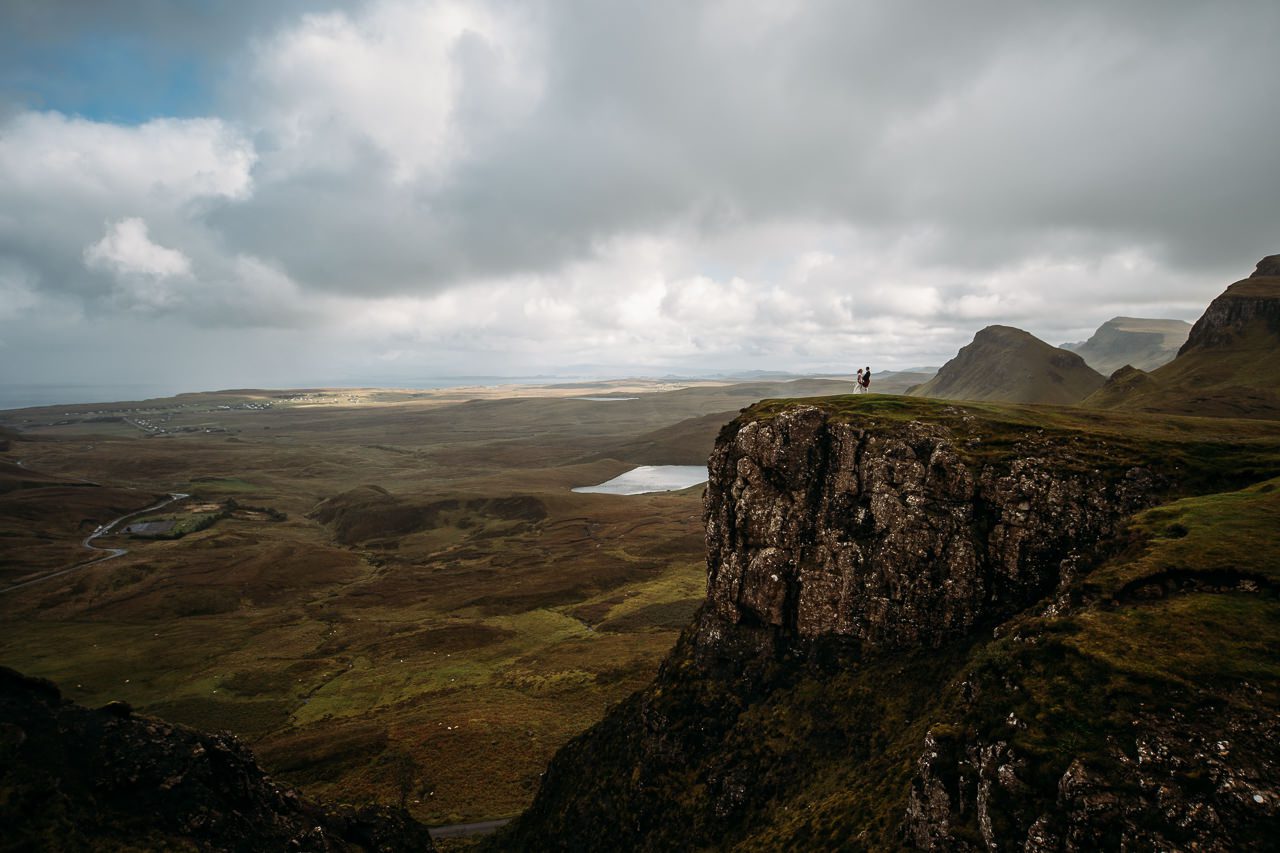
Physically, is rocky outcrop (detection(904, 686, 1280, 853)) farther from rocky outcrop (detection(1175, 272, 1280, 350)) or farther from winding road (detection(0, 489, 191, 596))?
winding road (detection(0, 489, 191, 596))

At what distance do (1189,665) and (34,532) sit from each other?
785ft

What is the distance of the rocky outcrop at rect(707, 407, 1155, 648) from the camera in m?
32.2

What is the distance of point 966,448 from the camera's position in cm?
3734

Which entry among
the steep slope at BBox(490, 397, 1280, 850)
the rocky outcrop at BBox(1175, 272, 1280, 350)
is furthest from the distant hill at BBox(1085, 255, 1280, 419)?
the steep slope at BBox(490, 397, 1280, 850)

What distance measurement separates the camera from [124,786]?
85.6ft

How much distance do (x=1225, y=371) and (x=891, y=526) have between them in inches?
5442

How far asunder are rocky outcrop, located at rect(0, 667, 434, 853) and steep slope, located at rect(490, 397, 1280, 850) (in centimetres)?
2069

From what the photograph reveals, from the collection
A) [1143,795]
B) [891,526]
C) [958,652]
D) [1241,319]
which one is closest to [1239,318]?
[1241,319]

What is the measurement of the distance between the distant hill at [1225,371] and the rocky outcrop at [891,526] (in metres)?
96.3

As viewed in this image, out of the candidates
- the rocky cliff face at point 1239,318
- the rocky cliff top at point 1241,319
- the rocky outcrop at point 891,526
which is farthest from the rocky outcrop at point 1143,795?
the rocky cliff face at point 1239,318

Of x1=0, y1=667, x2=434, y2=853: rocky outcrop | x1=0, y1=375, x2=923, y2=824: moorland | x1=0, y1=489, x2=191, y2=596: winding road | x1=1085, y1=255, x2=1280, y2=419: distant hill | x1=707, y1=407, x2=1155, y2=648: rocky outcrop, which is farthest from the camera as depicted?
x1=0, y1=489, x2=191, y2=596: winding road

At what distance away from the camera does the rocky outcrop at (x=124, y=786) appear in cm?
2342

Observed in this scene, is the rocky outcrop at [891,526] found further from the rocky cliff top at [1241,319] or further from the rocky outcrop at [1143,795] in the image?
the rocky cliff top at [1241,319]

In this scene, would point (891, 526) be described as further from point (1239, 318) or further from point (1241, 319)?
point (1239, 318)
